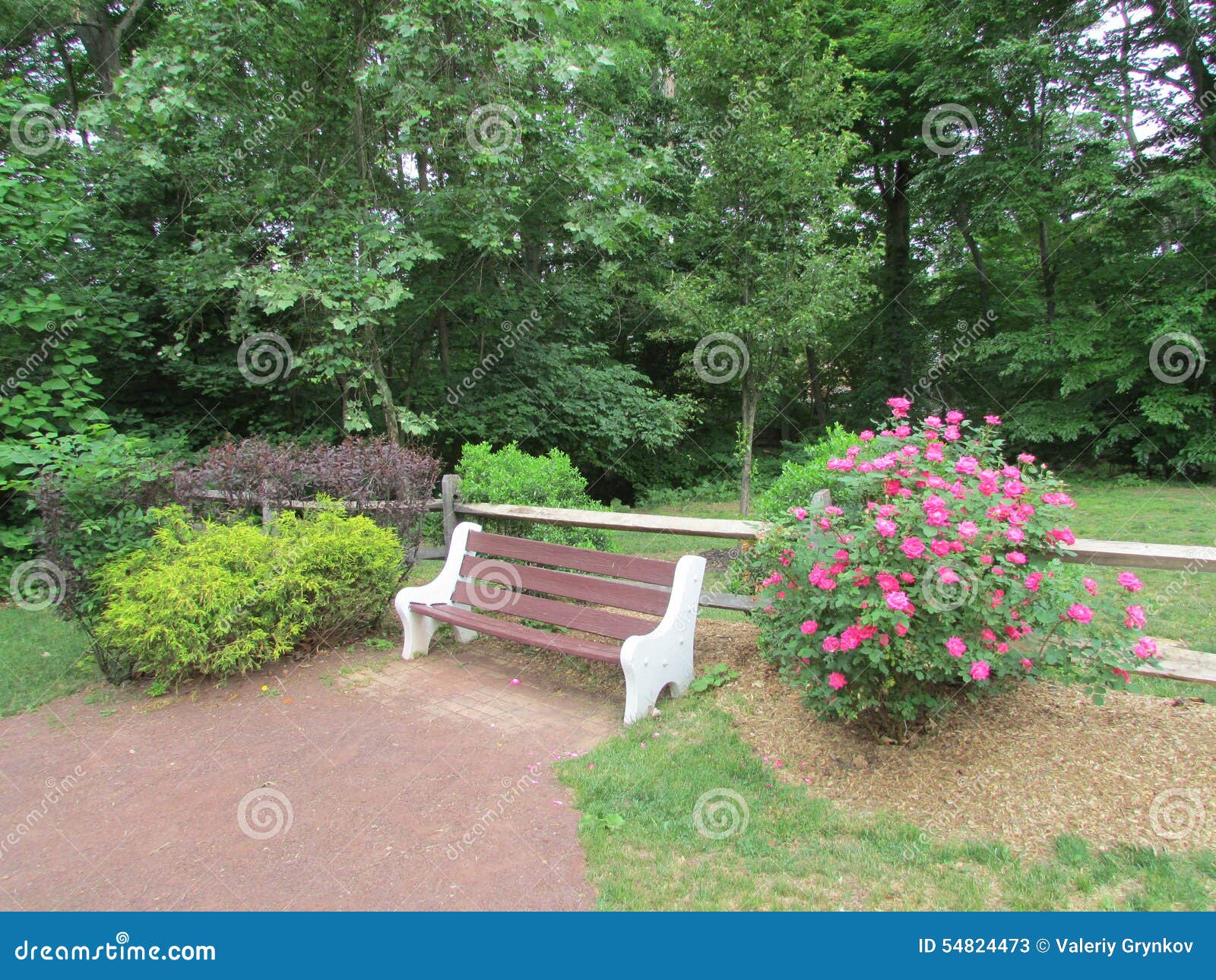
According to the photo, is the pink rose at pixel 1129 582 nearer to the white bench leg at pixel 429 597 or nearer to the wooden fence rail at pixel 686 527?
the wooden fence rail at pixel 686 527

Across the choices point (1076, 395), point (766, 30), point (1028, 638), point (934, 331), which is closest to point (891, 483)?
point (1028, 638)

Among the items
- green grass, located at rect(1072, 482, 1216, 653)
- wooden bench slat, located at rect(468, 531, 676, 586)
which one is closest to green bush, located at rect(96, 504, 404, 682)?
wooden bench slat, located at rect(468, 531, 676, 586)

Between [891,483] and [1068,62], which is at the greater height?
[1068,62]

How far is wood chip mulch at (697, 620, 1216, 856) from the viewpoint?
254 centimetres

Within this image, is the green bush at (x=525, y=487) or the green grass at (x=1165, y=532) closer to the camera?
the green grass at (x=1165, y=532)

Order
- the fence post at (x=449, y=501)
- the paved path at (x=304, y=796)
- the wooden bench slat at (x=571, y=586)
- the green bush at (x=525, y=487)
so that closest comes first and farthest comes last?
the paved path at (x=304, y=796)
the wooden bench slat at (x=571, y=586)
the green bush at (x=525, y=487)
the fence post at (x=449, y=501)

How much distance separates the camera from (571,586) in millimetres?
4262

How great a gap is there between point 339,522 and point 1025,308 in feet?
49.9

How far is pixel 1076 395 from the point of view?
14117 millimetres

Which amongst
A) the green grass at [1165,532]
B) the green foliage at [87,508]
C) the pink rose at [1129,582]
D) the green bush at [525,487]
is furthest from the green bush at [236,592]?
the green grass at [1165,532]

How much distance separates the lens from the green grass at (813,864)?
88.1 inches

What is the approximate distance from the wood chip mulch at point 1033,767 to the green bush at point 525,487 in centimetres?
268

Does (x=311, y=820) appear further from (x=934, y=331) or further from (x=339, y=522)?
(x=934, y=331)

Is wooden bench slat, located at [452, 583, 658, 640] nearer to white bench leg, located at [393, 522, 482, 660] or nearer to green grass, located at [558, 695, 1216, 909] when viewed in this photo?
white bench leg, located at [393, 522, 482, 660]
